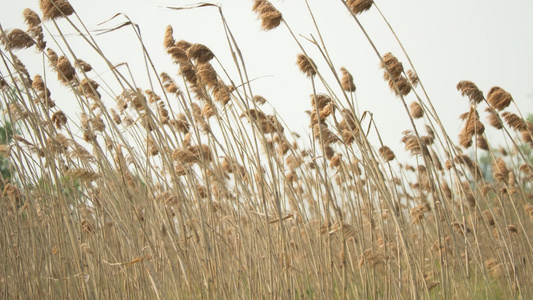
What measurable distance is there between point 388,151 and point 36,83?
2.04 m

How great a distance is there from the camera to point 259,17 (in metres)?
2.11

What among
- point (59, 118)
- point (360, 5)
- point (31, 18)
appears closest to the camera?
point (360, 5)

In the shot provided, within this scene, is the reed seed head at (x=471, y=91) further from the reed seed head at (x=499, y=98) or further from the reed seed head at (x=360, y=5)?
the reed seed head at (x=360, y=5)

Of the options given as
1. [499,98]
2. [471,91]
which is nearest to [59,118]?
[471,91]

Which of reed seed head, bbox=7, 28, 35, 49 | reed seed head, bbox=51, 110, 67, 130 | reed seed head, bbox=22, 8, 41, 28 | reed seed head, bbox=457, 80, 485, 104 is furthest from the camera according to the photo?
reed seed head, bbox=51, 110, 67, 130

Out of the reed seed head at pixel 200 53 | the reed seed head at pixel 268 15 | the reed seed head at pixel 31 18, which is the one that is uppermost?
the reed seed head at pixel 31 18

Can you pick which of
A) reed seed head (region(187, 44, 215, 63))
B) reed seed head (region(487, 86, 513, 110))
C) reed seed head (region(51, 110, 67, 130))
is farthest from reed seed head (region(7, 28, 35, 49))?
reed seed head (region(487, 86, 513, 110))

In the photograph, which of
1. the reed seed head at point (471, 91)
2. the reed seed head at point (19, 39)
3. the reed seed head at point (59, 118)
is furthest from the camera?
the reed seed head at point (59, 118)

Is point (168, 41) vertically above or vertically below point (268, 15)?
above

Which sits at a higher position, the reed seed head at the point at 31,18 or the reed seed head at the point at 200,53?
the reed seed head at the point at 31,18

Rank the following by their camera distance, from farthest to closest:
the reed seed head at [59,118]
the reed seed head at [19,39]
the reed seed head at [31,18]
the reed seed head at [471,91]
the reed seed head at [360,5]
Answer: the reed seed head at [59,118] < the reed seed head at [31,18] < the reed seed head at [471,91] < the reed seed head at [19,39] < the reed seed head at [360,5]

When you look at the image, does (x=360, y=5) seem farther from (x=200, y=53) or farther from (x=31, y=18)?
(x=31, y=18)

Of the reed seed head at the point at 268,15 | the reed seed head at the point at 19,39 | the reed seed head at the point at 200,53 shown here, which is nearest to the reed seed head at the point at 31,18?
the reed seed head at the point at 19,39

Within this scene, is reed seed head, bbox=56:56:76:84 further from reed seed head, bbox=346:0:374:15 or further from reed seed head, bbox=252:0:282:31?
reed seed head, bbox=346:0:374:15
